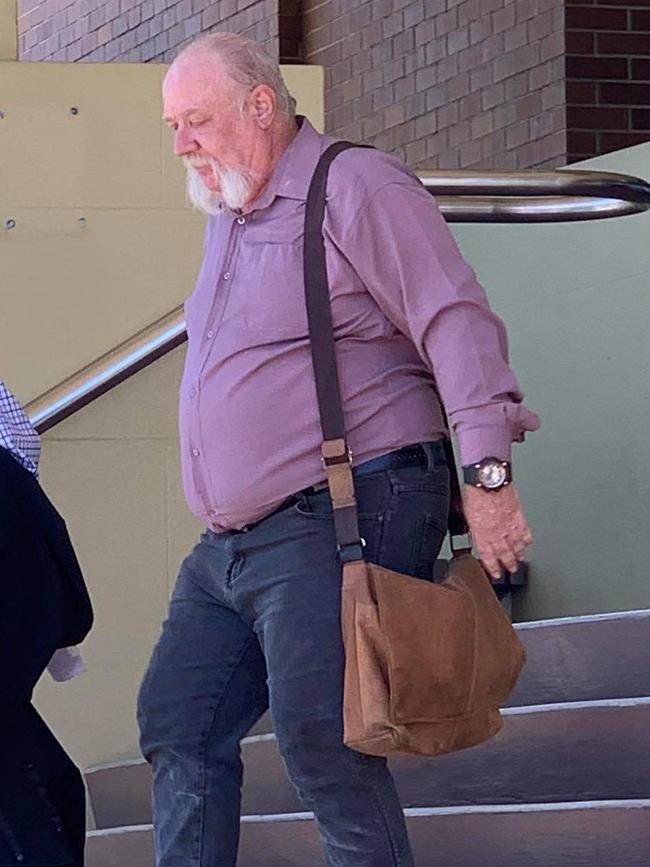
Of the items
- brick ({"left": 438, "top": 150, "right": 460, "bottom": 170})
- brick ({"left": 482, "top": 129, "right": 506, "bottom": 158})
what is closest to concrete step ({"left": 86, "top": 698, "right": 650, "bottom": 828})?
brick ({"left": 482, "top": 129, "right": 506, "bottom": 158})

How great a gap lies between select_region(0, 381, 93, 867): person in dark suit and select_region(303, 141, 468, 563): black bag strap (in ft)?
2.06

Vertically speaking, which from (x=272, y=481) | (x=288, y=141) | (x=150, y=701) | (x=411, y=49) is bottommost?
(x=150, y=701)

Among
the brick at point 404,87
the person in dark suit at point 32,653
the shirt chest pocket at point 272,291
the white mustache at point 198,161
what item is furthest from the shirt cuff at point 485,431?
the brick at point 404,87

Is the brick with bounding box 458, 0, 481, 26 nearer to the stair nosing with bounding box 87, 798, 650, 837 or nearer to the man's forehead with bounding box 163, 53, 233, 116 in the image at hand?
the stair nosing with bounding box 87, 798, 650, 837

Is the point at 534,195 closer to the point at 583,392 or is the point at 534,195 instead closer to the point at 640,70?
the point at 583,392

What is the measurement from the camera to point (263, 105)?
315cm

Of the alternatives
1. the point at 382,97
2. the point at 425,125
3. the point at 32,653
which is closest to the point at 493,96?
the point at 425,125

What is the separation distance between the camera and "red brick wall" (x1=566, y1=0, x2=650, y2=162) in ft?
23.9

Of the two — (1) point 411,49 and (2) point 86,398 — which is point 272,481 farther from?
(1) point 411,49

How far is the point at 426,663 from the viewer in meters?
2.87

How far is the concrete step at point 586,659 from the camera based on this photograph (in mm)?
4328

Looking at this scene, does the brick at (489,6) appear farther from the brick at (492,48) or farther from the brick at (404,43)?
the brick at (404,43)

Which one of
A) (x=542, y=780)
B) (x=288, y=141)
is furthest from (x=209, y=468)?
(x=542, y=780)

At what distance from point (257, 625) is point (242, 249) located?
0.58 metres
